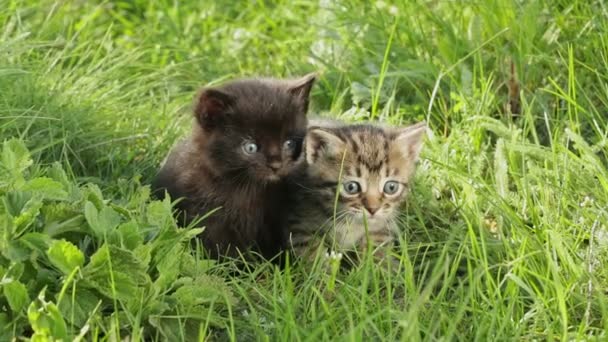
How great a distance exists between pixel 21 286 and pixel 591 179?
8.51ft

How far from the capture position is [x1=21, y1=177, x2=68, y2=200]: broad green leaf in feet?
12.8

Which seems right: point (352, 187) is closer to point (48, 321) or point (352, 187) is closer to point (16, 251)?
point (16, 251)

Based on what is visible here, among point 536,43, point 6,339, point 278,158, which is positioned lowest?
point 6,339

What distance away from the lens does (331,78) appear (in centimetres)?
646

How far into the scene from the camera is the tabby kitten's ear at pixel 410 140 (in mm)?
5004

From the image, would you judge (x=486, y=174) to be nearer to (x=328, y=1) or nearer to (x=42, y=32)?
(x=328, y=1)

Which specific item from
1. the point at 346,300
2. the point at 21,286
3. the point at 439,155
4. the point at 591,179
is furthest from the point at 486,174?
the point at 21,286

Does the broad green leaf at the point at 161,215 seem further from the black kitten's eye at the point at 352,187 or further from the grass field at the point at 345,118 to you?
the black kitten's eye at the point at 352,187

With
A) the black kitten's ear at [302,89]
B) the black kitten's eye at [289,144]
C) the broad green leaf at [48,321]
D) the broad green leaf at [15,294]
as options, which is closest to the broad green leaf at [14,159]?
the broad green leaf at [15,294]

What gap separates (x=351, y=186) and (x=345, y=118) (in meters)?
1.16

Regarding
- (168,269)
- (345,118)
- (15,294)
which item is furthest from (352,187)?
(15,294)

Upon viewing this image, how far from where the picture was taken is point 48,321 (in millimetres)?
3479

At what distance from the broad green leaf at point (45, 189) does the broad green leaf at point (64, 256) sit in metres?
0.28

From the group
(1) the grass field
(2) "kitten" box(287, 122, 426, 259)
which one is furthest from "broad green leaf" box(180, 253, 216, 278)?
(2) "kitten" box(287, 122, 426, 259)
